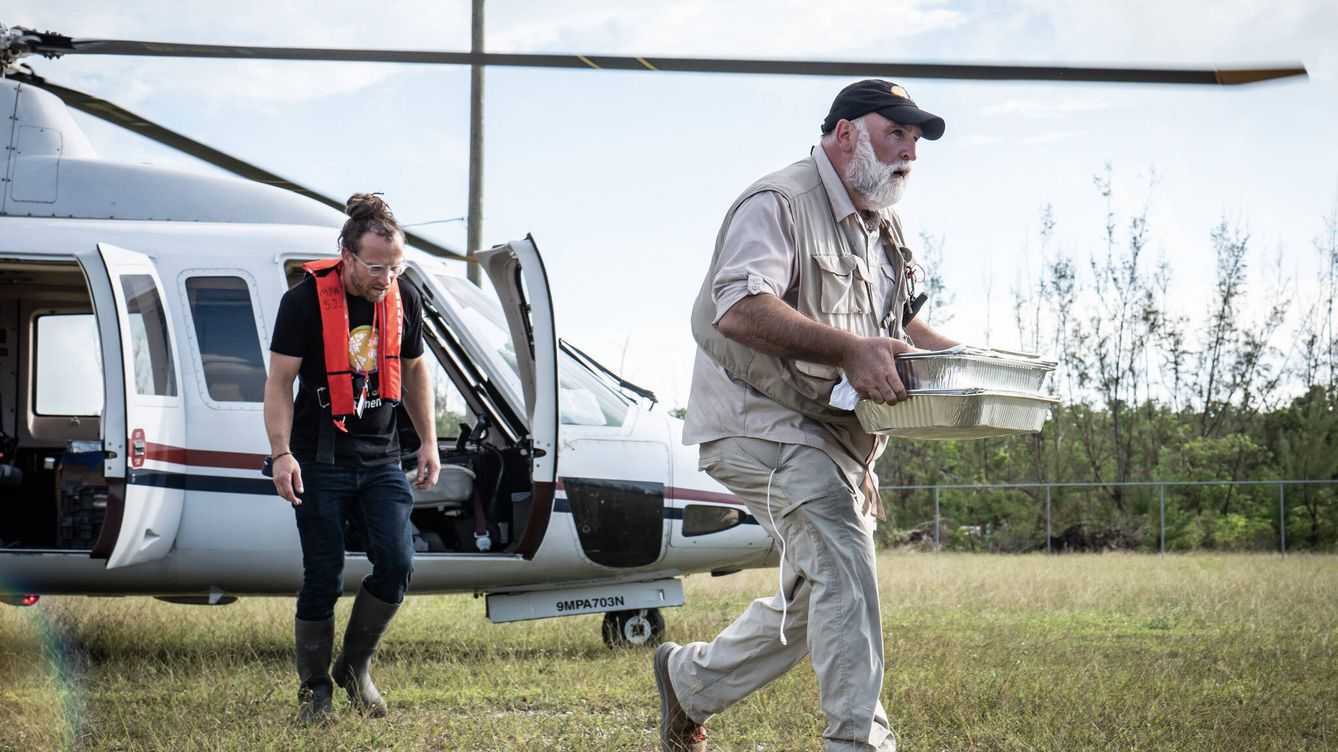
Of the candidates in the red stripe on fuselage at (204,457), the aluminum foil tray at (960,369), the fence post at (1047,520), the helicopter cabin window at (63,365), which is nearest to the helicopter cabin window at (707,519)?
the red stripe on fuselage at (204,457)

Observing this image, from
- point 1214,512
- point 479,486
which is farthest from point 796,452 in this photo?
point 1214,512

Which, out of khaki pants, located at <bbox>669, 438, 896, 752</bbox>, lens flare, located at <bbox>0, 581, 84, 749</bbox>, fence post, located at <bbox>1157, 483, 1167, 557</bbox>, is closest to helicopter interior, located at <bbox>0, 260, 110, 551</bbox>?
lens flare, located at <bbox>0, 581, 84, 749</bbox>

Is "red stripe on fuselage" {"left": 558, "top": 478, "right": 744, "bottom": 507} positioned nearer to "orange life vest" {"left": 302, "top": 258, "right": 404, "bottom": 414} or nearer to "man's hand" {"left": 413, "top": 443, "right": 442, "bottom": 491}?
"man's hand" {"left": 413, "top": 443, "right": 442, "bottom": 491}

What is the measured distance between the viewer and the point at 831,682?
319cm

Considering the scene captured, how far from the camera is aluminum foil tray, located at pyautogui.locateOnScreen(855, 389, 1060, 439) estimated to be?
9.80ft

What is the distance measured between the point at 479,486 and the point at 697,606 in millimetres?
3072

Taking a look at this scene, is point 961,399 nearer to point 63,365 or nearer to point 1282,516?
point 63,365

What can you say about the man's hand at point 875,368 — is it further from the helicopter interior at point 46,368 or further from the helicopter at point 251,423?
the helicopter interior at point 46,368

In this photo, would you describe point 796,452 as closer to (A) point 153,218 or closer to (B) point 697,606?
(A) point 153,218

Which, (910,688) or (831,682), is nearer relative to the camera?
(831,682)

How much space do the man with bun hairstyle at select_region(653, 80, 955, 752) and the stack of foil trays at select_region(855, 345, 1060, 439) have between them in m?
0.07

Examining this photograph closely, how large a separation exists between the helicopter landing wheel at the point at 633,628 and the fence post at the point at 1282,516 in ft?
41.8

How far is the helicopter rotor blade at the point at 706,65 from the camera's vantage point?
3896 mm

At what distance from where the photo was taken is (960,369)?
3010 millimetres
